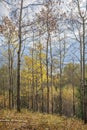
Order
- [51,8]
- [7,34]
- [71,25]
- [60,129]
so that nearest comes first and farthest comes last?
1. [60,129]
2. [71,25]
3. [51,8]
4. [7,34]

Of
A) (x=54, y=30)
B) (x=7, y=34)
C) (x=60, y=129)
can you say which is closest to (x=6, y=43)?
(x=7, y=34)

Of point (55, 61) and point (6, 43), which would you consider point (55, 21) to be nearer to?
point (6, 43)

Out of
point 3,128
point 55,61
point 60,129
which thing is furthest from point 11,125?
point 55,61

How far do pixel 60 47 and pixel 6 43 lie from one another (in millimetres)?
6605

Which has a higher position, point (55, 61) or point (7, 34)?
point (7, 34)

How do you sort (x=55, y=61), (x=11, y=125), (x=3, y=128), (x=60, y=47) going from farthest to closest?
1. (x=55, y=61)
2. (x=60, y=47)
3. (x=11, y=125)
4. (x=3, y=128)

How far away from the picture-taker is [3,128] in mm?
9633

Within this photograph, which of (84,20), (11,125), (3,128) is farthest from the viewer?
(84,20)

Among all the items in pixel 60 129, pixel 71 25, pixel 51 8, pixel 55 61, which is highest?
pixel 51 8

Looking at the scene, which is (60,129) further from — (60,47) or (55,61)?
→ (55,61)

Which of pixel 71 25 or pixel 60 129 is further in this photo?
pixel 71 25

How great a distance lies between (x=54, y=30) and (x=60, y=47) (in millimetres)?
5378

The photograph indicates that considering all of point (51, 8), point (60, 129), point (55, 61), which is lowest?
point (60, 129)

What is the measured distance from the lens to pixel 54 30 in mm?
29094
